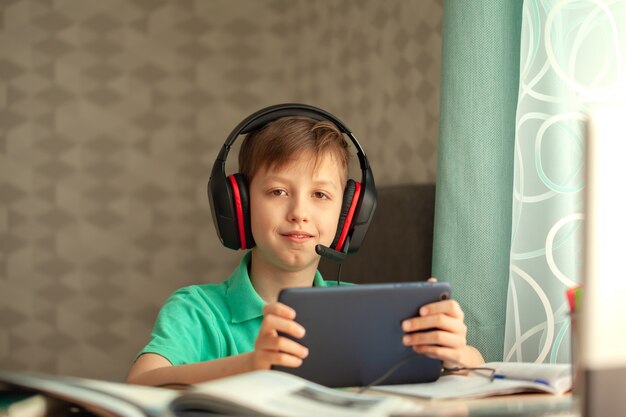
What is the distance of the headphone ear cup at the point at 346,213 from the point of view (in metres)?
1.31

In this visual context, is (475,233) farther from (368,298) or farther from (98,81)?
(98,81)

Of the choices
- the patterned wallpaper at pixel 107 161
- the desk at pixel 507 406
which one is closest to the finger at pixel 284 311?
the desk at pixel 507 406

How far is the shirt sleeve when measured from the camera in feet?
3.88

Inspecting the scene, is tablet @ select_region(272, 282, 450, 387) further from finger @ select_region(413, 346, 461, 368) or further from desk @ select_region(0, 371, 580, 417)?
desk @ select_region(0, 371, 580, 417)

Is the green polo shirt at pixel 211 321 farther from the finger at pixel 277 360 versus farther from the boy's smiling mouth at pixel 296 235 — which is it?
the finger at pixel 277 360

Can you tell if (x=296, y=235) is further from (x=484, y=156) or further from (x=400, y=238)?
(x=400, y=238)

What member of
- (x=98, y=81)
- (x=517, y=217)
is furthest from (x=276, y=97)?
(x=517, y=217)

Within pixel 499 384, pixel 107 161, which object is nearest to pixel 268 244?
pixel 499 384

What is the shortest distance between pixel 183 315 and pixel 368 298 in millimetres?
449

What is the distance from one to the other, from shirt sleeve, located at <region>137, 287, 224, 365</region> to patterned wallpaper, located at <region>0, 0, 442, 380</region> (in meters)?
1.60

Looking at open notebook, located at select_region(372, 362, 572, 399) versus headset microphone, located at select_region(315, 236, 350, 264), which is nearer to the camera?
open notebook, located at select_region(372, 362, 572, 399)

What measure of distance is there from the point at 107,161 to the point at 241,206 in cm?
170

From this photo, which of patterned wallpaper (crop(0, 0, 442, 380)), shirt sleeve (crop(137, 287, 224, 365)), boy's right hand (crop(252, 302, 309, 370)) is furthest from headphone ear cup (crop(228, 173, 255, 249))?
patterned wallpaper (crop(0, 0, 442, 380))

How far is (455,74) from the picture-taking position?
4.83 feet
